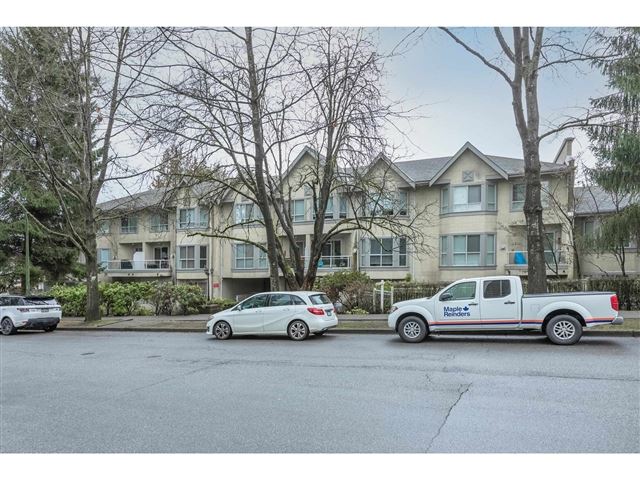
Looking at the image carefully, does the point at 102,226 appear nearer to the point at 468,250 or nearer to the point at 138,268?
the point at 138,268

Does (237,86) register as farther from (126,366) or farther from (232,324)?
(126,366)

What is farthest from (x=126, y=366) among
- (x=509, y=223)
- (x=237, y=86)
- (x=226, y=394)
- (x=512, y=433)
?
(x=509, y=223)

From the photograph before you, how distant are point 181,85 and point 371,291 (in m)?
10.5

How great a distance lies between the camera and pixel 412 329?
38.5 feet

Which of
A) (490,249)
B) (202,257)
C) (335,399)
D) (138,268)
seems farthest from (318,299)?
(138,268)

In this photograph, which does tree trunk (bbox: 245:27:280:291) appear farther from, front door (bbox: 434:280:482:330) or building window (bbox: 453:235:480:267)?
building window (bbox: 453:235:480:267)

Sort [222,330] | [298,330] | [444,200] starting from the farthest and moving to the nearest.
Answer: [444,200], [222,330], [298,330]

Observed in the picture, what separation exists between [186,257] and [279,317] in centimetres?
2554

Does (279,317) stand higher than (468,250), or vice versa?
(468,250)

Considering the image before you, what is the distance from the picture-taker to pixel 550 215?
85.6ft

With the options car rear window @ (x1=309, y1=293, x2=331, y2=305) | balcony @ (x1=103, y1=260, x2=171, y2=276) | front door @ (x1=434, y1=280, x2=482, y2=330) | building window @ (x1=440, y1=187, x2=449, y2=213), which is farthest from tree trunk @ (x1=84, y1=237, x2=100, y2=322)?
building window @ (x1=440, y1=187, x2=449, y2=213)

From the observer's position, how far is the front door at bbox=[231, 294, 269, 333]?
13516 mm

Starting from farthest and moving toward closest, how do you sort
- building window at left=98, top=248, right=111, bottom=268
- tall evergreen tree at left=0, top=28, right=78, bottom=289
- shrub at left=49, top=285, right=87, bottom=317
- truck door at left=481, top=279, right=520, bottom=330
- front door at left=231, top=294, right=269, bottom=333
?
building window at left=98, top=248, right=111, bottom=268, shrub at left=49, top=285, right=87, bottom=317, tall evergreen tree at left=0, top=28, right=78, bottom=289, front door at left=231, top=294, right=269, bottom=333, truck door at left=481, top=279, right=520, bottom=330

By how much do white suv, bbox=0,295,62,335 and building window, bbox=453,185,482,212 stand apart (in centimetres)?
2109
